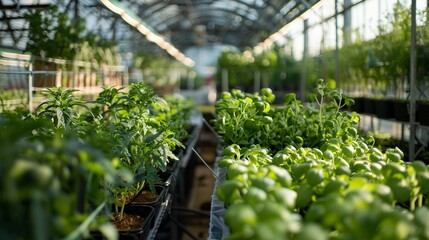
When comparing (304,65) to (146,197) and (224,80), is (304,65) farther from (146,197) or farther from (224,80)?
(146,197)

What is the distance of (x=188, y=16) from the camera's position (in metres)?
15.6

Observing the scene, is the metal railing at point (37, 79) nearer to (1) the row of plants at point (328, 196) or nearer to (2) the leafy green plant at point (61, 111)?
(2) the leafy green plant at point (61, 111)

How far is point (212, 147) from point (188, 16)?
972 centimetres

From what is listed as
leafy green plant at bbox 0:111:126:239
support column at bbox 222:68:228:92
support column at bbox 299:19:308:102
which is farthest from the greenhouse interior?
support column at bbox 222:68:228:92

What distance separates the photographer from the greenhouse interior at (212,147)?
2.53 feet

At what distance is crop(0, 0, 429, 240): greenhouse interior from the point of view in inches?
30.3

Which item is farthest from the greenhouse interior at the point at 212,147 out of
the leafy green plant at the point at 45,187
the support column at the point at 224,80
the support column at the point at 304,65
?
the support column at the point at 224,80

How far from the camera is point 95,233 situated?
51.9 inches

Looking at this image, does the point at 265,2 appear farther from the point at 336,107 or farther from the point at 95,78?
the point at 336,107

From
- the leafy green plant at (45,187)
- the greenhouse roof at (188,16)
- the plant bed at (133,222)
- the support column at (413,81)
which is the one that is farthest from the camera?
the support column at (413,81)

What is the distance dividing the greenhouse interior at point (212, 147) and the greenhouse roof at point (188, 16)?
37mm

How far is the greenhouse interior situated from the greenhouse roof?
37 mm

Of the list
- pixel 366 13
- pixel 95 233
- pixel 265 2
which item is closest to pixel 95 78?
pixel 366 13

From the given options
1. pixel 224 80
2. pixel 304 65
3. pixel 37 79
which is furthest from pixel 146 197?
pixel 224 80
